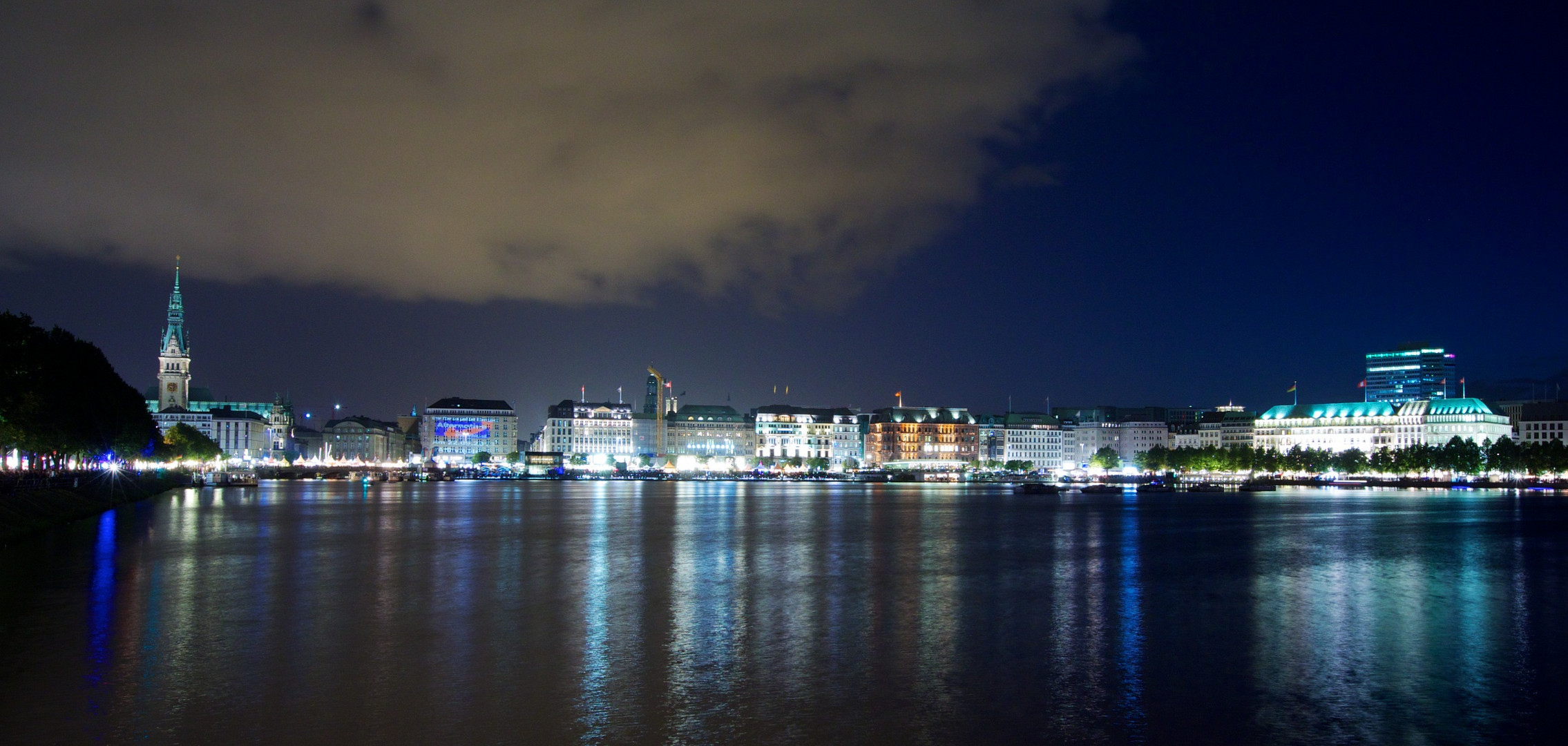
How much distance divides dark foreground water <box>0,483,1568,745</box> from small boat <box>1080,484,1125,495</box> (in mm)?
80971

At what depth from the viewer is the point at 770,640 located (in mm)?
21250

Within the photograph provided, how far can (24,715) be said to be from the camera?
1466 cm

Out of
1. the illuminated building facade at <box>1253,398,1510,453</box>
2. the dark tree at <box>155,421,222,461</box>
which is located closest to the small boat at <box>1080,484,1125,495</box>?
the illuminated building facade at <box>1253,398,1510,453</box>

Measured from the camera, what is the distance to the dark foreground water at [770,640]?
15.0 meters

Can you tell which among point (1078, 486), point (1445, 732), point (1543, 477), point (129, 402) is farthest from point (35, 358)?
point (1543, 477)

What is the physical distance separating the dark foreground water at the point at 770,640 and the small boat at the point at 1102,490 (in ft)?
266

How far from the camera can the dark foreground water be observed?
49.1ft

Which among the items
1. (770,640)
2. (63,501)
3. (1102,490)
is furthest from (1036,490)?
(770,640)

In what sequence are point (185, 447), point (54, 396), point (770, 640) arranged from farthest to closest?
point (185, 447), point (54, 396), point (770, 640)

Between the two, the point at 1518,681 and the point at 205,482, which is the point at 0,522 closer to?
the point at 1518,681

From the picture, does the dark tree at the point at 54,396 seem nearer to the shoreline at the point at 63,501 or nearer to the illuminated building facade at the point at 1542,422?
the shoreline at the point at 63,501

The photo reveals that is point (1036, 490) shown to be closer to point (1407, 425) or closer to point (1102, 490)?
point (1102, 490)

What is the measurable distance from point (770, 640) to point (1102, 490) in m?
117

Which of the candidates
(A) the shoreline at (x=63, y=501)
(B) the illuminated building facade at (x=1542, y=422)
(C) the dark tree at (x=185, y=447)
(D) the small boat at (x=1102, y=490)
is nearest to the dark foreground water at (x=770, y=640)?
(A) the shoreline at (x=63, y=501)
